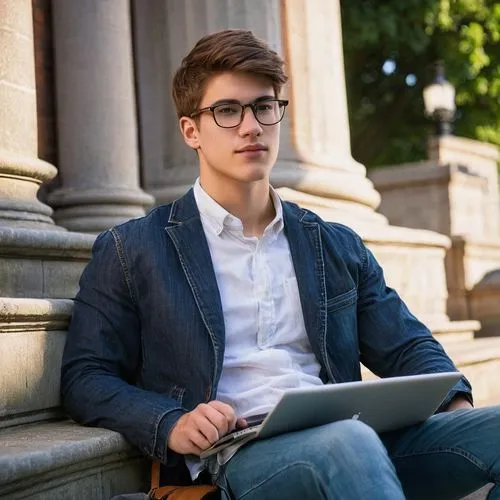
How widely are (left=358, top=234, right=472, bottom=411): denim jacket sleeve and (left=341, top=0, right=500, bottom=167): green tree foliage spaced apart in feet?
46.8

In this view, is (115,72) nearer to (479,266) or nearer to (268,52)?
(268,52)

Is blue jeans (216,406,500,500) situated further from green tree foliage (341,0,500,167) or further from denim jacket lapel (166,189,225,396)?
green tree foliage (341,0,500,167)

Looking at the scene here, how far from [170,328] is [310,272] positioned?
0.50 m

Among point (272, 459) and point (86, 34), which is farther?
point (86, 34)

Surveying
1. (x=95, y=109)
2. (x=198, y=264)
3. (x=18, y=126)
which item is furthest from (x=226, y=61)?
(x=95, y=109)

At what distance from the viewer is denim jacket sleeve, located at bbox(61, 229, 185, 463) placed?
322 centimetres

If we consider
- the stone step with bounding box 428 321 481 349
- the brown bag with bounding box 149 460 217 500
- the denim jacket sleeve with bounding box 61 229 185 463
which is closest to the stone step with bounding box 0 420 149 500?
the denim jacket sleeve with bounding box 61 229 185 463

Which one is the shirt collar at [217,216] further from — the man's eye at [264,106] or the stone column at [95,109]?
the stone column at [95,109]

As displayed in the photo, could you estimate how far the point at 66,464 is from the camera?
3.01 metres

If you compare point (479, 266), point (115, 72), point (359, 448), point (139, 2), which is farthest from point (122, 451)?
point (479, 266)

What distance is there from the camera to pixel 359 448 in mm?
2824

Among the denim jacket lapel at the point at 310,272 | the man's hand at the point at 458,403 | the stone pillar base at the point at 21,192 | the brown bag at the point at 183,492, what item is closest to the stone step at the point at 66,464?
the brown bag at the point at 183,492

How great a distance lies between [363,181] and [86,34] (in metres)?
2.25

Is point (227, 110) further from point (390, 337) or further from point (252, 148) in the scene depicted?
point (390, 337)
